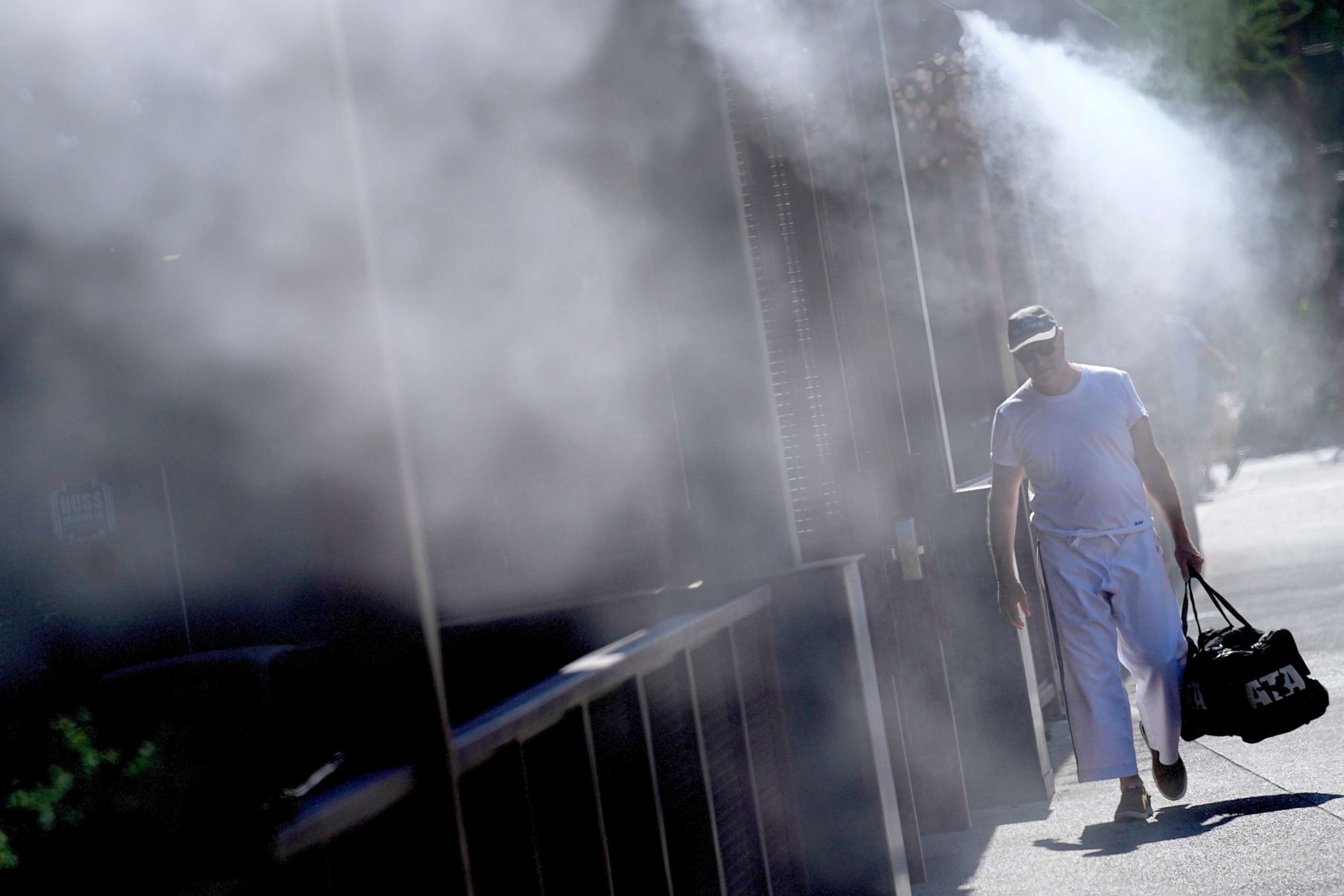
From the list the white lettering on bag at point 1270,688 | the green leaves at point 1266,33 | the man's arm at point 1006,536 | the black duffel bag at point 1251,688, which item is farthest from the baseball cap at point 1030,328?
the green leaves at point 1266,33

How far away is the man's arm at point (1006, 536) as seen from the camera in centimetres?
440

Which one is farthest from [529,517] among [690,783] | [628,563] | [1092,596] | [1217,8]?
[1217,8]

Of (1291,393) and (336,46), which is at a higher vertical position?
(336,46)

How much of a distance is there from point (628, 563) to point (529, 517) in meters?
0.30

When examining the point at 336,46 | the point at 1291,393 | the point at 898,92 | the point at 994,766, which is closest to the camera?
the point at 336,46

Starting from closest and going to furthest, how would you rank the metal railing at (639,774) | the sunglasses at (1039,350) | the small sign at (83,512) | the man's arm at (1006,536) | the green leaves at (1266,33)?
the metal railing at (639,774)
the sunglasses at (1039,350)
the man's arm at (1006,536)
the small sign at (83,512)
the green leaves at (1266,33)

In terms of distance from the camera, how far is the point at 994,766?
191 inches

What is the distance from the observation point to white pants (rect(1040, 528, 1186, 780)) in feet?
13.7

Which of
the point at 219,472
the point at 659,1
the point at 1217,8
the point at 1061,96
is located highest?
the point at 1217,8

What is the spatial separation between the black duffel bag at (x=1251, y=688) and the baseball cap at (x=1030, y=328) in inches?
32.3

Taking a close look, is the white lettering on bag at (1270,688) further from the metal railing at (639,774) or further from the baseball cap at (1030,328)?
the metal railing at (639,774)

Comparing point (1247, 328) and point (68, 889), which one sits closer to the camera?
point (68, 889)

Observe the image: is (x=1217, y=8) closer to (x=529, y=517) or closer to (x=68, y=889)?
(x=529, y=517)

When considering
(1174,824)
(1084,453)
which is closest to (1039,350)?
(1084,453)
